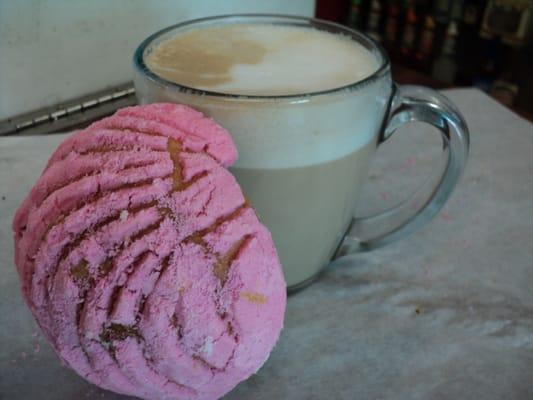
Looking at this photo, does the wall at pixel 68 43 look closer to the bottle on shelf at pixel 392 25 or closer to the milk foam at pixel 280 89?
the milk foam at pixel 280 89

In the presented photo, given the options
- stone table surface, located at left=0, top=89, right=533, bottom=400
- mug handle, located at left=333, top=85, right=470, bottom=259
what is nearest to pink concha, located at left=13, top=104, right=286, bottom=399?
stone table surface, located at left=0, top=89, right=533, bottom=400

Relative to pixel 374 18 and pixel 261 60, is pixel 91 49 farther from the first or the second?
pixel 374 18

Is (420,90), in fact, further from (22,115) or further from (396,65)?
(396,65)

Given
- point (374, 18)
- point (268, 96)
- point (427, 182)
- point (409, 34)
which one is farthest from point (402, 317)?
point (374, 18)

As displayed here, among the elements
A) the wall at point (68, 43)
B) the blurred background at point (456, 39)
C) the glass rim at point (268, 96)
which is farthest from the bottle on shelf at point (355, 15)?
the glass rim at point (268, 96)

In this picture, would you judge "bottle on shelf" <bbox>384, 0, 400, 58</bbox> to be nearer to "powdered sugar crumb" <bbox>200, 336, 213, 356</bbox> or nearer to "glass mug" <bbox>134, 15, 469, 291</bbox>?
"glass mug" <bbox>134, 15, 469, 291</bbox>

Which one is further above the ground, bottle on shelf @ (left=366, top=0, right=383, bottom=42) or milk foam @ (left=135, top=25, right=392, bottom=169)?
milk foam @ (left=135, top=25, right=392, bottom=169)
